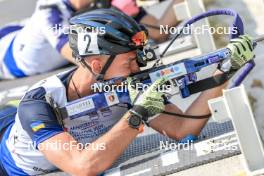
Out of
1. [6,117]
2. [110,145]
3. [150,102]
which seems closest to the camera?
[150,102]

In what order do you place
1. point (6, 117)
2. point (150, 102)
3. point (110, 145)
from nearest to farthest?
point (150, 102)
point (110, 145)
point (6, 117)

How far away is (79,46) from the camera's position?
11.6ft

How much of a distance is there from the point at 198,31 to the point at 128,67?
1.53m

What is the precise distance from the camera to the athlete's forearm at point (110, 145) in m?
3.33

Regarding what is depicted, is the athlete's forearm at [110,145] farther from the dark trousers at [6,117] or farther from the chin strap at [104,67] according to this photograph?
the dark trousers at [6,117]

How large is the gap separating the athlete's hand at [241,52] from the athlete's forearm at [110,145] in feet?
2.10

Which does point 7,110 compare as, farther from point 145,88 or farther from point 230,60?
point 230,60

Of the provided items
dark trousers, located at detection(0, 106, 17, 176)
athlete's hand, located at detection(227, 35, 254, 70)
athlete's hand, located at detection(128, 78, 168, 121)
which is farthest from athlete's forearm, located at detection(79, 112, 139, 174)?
dark trousers, located at detection(0, 106, 17, 176)

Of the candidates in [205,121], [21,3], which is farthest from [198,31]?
[21,3]

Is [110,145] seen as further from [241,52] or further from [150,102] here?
[241,52]

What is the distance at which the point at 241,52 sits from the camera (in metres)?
3.35

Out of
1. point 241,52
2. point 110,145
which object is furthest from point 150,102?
point 241,52

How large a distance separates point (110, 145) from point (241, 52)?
0.84 m

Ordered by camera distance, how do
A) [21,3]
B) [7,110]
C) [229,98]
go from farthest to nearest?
[21,3] → [7,110] → [229,98]
